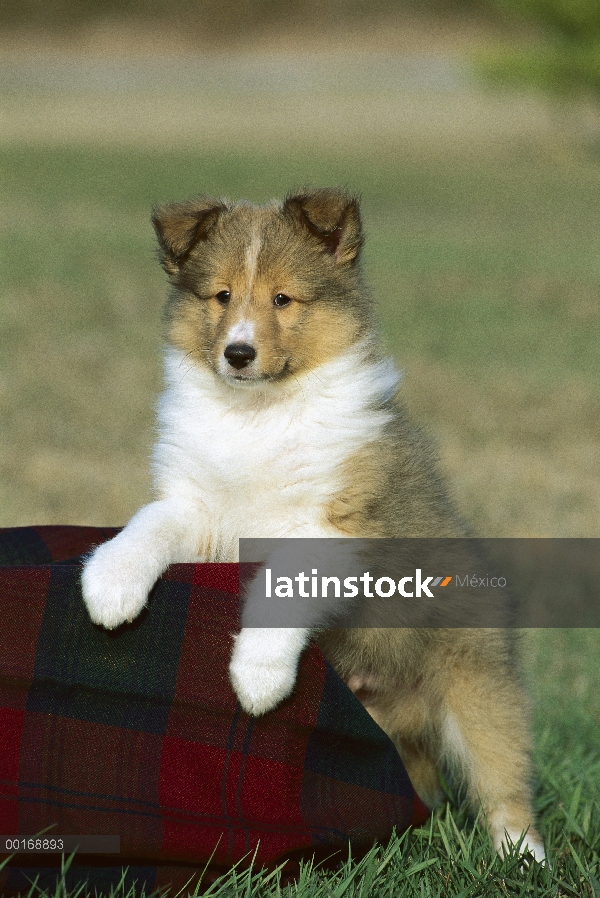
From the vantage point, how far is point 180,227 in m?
3.57

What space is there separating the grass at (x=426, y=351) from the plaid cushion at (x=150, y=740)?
161 millimetres

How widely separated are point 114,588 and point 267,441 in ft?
2.96

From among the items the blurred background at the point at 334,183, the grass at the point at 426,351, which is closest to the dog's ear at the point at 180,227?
the grass at the point at 426,351

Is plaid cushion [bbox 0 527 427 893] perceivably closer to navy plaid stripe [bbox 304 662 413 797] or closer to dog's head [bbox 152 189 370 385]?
navy plaid stripe [bbox 304 662 413 797]

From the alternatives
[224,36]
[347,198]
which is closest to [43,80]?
[224,36]

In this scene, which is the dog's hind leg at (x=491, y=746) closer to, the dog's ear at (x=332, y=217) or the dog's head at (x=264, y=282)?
the dog's head at (x=264, y=282)

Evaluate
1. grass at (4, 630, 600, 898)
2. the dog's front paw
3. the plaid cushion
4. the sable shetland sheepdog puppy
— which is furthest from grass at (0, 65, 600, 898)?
the dog's front paw

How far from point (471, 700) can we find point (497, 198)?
18605 mm

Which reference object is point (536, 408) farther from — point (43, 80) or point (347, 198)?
point (43, 80)

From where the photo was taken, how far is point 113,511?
7301mm

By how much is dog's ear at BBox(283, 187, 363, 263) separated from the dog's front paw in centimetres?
143

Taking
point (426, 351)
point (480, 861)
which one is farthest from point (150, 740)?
point (426, 351)

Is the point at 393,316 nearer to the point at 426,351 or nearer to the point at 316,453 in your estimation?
the point at 426,351

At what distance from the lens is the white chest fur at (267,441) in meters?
3.30
